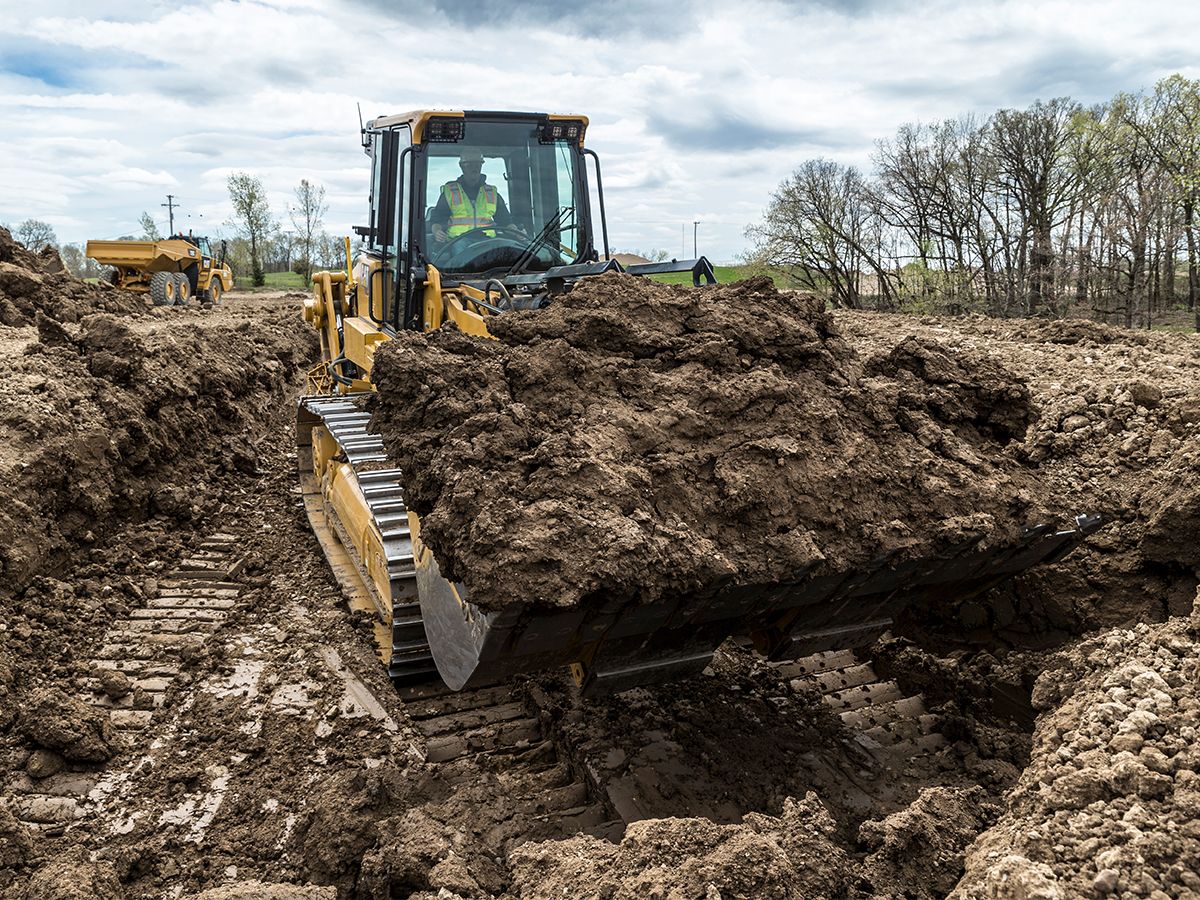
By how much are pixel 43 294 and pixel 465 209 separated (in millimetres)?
9489

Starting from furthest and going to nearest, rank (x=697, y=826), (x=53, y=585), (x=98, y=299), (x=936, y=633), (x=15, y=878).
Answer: (x=98, y=299), (x=53, y=585), (x=936, y=633), (x=15, y=878), (x=697, y=826)

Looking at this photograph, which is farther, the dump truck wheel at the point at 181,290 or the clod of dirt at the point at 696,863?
the dump truck wheel at the point at 181,290

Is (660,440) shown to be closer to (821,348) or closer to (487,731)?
(821,348)

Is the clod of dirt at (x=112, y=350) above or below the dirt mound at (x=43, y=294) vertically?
below

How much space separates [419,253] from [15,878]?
12.2 ft

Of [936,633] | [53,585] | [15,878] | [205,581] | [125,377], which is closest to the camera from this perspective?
[15,878]

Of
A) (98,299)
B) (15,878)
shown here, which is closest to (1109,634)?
(15,878)

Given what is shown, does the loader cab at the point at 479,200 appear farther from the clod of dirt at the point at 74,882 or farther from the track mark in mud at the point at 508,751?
the clod of dirt at the point at 74,882

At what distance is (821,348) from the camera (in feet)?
12.6

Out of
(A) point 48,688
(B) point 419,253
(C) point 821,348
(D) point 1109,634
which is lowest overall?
(A) point 48,688

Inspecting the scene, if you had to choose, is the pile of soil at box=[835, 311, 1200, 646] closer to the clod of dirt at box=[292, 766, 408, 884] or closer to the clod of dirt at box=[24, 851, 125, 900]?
the clod of dirt at box=[292, 766, 408, 884]

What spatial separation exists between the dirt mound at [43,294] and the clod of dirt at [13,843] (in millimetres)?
9248

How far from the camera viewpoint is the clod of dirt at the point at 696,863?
221 centimetres

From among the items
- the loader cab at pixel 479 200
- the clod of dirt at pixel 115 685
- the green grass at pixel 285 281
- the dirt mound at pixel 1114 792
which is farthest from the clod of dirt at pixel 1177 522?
the green grass at pixel 285 281
